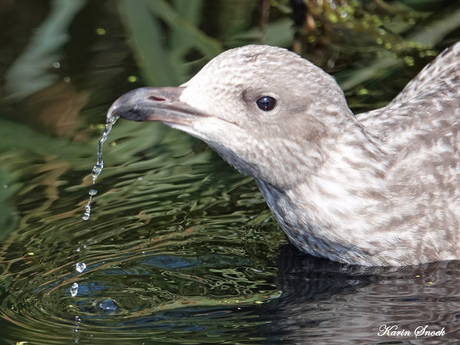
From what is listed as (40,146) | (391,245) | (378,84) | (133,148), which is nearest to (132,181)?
(133,148)

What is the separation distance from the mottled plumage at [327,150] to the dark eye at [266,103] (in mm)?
25

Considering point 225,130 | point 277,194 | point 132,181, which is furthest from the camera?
point 132,181

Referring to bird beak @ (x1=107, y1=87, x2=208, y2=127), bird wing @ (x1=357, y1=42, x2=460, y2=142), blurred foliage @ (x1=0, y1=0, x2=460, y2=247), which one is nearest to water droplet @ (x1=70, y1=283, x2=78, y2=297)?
bird beak @ (x1=107, y1=87, x2=208, y2=127)

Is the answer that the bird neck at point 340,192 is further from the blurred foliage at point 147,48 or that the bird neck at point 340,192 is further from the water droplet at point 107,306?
the blurred foliage at point 147,48

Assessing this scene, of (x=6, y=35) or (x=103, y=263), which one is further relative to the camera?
(x=6, y=35)

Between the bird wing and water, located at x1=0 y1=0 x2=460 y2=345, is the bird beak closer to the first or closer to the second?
water, located at x1=0 y1=0 x2=460 y2=345

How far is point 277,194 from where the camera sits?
434 cm

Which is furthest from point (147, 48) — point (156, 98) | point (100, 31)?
point (100, 31)

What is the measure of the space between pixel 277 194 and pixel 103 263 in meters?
1.05

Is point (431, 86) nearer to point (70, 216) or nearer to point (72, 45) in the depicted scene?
point (70, 216)

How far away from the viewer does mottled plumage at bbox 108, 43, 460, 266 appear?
3.97 m

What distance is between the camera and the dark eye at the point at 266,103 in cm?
401

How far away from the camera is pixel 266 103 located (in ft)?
13.2

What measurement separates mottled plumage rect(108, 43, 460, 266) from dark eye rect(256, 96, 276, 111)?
0.08ft
